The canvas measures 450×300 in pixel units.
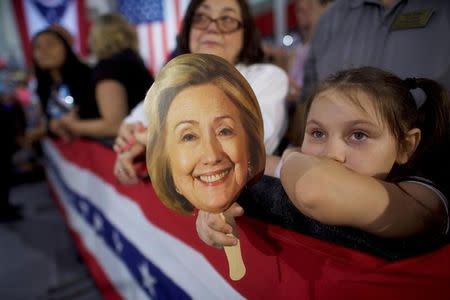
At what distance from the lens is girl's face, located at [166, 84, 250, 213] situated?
0.57 meters

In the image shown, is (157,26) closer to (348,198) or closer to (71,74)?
(71,74)

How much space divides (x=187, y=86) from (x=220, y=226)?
0.24m

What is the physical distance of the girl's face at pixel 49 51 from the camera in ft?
8.63

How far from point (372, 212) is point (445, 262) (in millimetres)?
135

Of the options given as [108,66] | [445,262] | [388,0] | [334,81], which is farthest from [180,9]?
[445,262]

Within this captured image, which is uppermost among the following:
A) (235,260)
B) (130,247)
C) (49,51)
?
(49,51)

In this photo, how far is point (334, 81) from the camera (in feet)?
2.36

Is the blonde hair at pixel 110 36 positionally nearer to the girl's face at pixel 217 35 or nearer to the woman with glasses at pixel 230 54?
the woman with glasses at pixel 230 54

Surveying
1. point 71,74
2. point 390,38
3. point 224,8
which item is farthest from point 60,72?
point 390,38

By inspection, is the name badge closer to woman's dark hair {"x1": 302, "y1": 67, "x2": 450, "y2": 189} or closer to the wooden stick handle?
woman's dark hair {"x1": 302, "y1": 67, "x2": 450, "y2": 189}

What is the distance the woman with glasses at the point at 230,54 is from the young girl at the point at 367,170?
0.83 ft

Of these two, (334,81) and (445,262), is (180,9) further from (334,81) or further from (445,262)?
(445,262)

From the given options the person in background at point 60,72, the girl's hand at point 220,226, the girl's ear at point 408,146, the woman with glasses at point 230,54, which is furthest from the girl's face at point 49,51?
the girl's ear at point 408,146

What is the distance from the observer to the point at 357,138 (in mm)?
644
